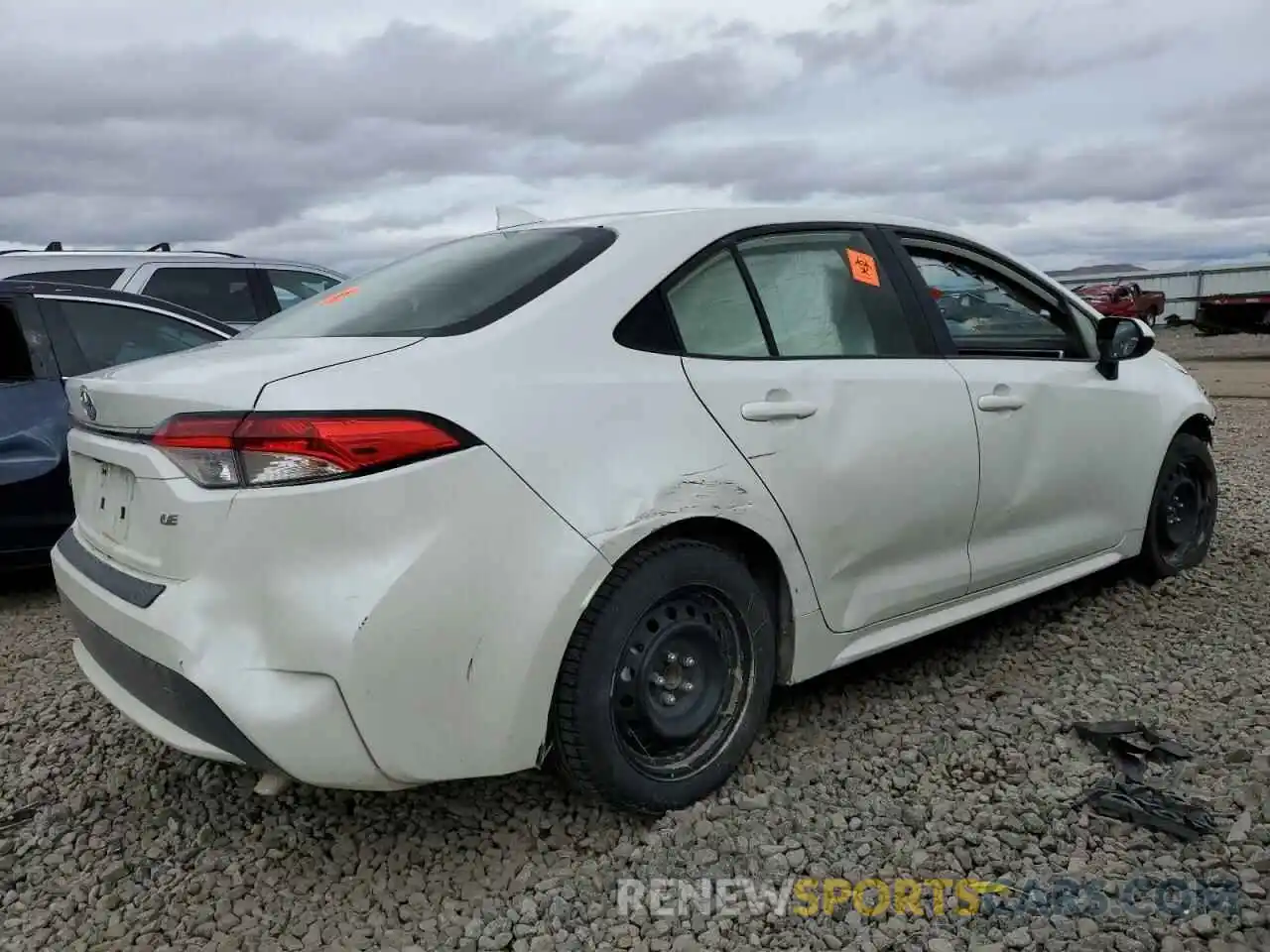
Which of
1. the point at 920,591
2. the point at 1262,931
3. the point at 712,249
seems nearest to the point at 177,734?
the point at 712,249

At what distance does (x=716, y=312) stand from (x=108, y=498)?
5.23 ft

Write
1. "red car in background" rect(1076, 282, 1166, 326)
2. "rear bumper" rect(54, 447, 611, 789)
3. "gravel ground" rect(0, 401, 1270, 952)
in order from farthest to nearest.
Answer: "red car in background" rect(1076, 282, 1166, 326), "gravel ground" rect(0, 401, 1270, 952), "rear bumper" rect(54, 447, 611, 789)

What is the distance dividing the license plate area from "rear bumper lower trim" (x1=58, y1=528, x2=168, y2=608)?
74 millimetres

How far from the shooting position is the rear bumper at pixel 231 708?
2102 millimetres

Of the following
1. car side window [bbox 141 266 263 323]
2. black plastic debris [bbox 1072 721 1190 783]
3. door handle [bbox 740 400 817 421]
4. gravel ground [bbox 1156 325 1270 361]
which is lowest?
gravel ground [bbox 1156 325 1270 361]

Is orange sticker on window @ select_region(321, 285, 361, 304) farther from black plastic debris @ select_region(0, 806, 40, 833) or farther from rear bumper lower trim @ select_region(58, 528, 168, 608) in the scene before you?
black plastic debris @ select_region(0, 806, 40, 833)

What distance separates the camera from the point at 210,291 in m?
8.14

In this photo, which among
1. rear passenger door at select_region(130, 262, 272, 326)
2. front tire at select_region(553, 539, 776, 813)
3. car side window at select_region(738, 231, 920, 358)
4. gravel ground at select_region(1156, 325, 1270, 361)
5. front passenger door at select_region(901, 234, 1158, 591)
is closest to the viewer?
front tire at select_region(553, 539, 776, 813)

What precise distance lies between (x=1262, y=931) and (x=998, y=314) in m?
2.10

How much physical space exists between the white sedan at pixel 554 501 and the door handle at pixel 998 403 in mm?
14

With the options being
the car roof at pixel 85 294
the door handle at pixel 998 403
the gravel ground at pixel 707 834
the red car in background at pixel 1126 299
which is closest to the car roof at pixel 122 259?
the car roof at pixel 85 294

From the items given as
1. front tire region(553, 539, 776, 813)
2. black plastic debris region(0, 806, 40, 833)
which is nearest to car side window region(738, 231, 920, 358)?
front tire region(553, 539, 776, 813)

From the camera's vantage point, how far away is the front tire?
7.72ft

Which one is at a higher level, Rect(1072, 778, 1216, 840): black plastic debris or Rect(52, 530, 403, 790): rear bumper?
Rect(52, 530, 403, 790): rear bumper
